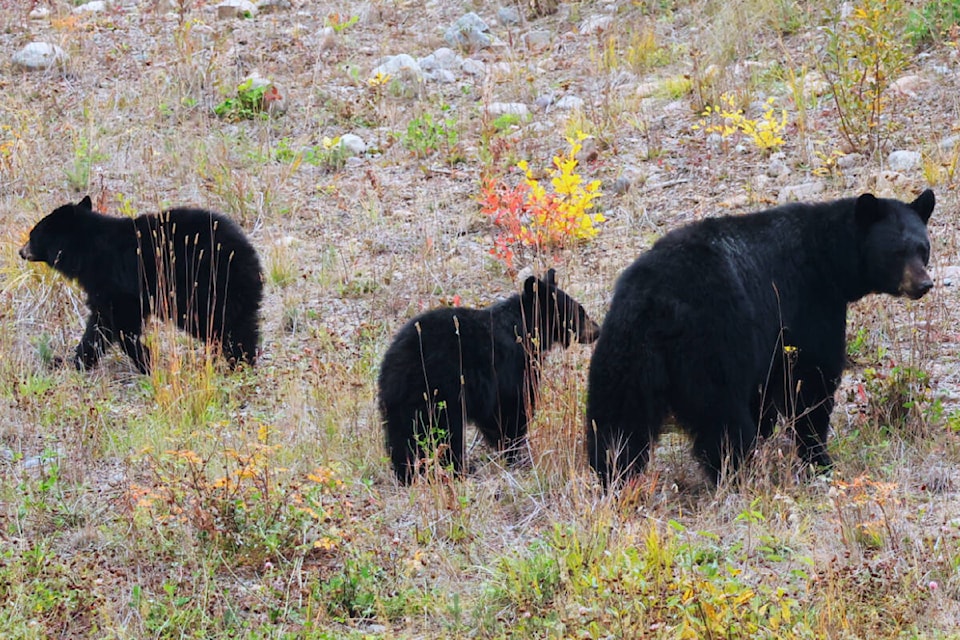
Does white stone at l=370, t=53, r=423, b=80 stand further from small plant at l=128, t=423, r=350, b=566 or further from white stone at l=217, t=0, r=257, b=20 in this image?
small plant at l=128, t=423, r=350, b=566

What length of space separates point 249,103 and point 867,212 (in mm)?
8052

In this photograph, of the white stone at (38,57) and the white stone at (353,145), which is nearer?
the white stone at (353,145)

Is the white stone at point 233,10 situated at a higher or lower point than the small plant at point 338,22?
higher

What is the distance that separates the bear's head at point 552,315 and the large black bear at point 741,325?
1.17 m

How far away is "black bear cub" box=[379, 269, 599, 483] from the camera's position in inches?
250

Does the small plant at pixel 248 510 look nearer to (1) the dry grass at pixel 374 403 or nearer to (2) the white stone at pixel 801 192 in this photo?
(1) the dry grass at pixel 374 403

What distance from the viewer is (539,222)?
9164 millimetres

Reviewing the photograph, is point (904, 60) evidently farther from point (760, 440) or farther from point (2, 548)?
point (2, 548)

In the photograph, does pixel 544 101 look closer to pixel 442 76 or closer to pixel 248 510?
pixel 442 76

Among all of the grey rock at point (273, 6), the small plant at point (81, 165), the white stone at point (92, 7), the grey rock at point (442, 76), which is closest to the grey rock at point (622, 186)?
the grey rock at point (442, 76)

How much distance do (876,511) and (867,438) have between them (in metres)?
1.22

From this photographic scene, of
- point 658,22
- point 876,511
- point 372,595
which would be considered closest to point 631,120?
point 658,22

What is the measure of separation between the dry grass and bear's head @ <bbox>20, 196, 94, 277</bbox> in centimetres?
52

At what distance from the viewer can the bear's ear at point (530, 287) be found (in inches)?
279
